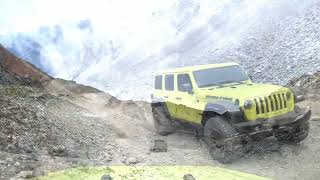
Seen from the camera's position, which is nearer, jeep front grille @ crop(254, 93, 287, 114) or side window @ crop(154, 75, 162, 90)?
jeep front grille @ crop(254, 93, 287, 114)

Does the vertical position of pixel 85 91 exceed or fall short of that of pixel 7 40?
it falls short

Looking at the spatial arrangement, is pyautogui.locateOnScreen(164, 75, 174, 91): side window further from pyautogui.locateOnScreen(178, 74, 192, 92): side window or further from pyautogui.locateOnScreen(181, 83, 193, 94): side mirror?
pyautogui.locateOnScreen(181, 83, 193, 94): side mirror

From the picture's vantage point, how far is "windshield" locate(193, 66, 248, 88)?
33.9ft

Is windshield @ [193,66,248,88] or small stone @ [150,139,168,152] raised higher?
windshield @ [193,66,248,88]

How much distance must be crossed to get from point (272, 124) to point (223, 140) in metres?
0.93

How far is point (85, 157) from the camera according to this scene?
977 cm

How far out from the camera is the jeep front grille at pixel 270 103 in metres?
8.96

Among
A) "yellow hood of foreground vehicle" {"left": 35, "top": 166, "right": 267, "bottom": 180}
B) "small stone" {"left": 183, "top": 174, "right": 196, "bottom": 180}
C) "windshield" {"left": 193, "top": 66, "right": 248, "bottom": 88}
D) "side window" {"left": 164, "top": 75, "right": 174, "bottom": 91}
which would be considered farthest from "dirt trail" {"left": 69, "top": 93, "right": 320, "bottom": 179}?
"small stone" {"left": 183, "top": 174, "right": 196, "bottom": 180}

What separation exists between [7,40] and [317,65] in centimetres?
1948

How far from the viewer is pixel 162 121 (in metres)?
11.9

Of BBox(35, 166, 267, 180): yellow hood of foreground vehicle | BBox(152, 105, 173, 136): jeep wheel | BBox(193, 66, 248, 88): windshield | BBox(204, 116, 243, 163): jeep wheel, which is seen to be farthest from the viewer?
BBox(152, 105, 173, 136): jeep wheel

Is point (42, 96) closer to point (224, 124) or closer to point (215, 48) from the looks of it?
point (224, 124)

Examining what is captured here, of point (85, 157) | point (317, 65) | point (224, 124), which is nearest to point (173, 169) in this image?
point (224, 124)

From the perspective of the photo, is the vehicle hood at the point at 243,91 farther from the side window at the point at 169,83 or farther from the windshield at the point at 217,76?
the side window at the point at 169,83
